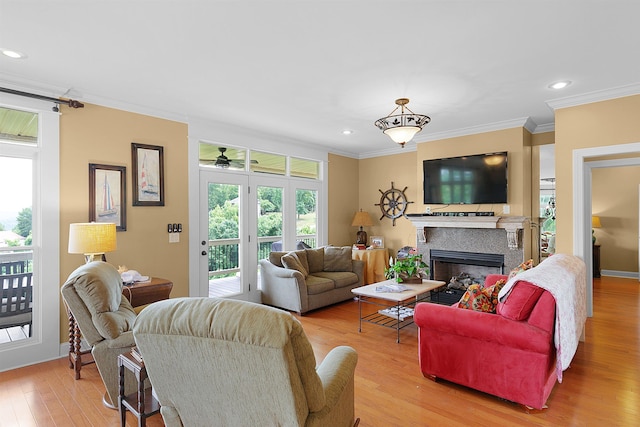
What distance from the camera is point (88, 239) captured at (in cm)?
316

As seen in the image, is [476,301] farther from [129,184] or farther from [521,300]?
[129,184]

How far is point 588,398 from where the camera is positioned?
8.59 ft

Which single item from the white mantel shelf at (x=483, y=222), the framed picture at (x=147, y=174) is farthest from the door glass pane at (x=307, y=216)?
the framed picture at (x=147, y=174)

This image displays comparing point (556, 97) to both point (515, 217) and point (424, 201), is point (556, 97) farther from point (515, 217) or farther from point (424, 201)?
point (424, 201)

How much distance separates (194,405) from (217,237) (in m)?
3.64

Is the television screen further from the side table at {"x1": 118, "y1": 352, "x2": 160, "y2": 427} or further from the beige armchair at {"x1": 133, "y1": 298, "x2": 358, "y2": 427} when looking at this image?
the side table at {"x1": 118, "y1": 352, "x2": 160, "y2": 427}

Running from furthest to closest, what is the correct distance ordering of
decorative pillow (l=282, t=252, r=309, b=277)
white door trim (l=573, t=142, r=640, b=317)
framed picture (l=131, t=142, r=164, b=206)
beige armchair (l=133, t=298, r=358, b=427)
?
decorative pillow (l=282, t=252, r=309, b=277), framed picture (l=131, t=142, r=164, b=206), white door trim (l=573, t=142, r=640, b=317), beige armchair (l=133, t=298, r=358, b=427)

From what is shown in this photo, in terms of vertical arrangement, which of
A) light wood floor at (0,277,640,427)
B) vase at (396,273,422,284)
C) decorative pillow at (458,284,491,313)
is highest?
decorative pillow at (458,284,491,313)

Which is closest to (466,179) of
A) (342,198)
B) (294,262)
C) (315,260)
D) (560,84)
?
(560,84)

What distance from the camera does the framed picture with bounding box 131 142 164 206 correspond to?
13.2ft

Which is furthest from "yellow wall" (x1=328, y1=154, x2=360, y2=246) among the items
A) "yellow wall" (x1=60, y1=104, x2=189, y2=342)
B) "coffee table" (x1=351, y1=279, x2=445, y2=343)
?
"yellow wall" (x1=60, y1=104, x2=189, y2=342)

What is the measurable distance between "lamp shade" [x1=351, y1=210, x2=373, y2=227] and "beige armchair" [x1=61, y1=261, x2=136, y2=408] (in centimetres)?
470

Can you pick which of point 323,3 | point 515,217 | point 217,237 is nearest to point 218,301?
point 323,3

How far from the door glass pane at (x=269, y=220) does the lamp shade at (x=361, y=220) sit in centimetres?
159
